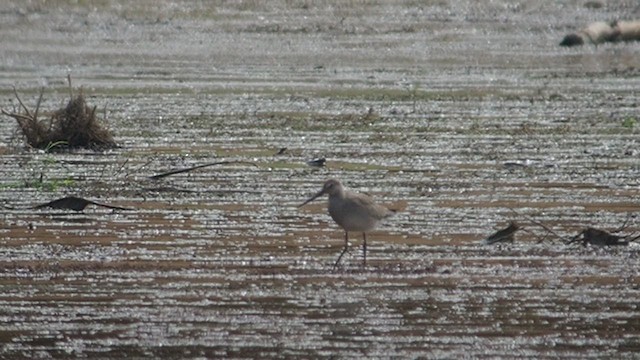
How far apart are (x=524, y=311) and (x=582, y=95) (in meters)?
13.2

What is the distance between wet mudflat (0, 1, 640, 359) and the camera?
9.95 metres

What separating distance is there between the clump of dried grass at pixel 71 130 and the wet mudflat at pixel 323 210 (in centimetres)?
22

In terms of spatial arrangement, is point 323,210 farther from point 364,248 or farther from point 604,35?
point 604,35

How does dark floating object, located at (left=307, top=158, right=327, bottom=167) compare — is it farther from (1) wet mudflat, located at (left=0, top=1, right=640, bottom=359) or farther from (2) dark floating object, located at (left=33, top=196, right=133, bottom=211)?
(2) dark floating object, located at (left=33, top=196, right=133, bottom=211)

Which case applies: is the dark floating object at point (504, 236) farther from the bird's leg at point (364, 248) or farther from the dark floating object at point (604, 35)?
the dark floating object at point (604, 35)

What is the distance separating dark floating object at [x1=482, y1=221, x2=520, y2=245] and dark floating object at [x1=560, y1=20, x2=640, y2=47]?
1944cm

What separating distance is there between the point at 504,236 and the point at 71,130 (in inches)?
271

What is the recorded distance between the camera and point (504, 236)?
1257cm

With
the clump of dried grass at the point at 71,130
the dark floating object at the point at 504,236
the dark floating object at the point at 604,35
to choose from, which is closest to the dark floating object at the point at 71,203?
the dark floating object at the point at 504,236

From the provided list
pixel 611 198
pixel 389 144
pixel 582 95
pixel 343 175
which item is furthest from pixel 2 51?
pixel 611 198

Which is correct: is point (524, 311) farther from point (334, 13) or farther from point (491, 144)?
point (334, 13)

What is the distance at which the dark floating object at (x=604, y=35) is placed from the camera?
31.6 meters

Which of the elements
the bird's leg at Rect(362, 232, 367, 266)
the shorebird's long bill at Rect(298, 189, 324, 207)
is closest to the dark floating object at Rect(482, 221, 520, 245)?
the bird's leg at Rect(362, 232, 367, 266)

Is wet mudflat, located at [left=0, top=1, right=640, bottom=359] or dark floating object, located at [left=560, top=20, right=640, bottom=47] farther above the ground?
wet mudflat, located at [left=0, top=1, right=640, bottom=359]
